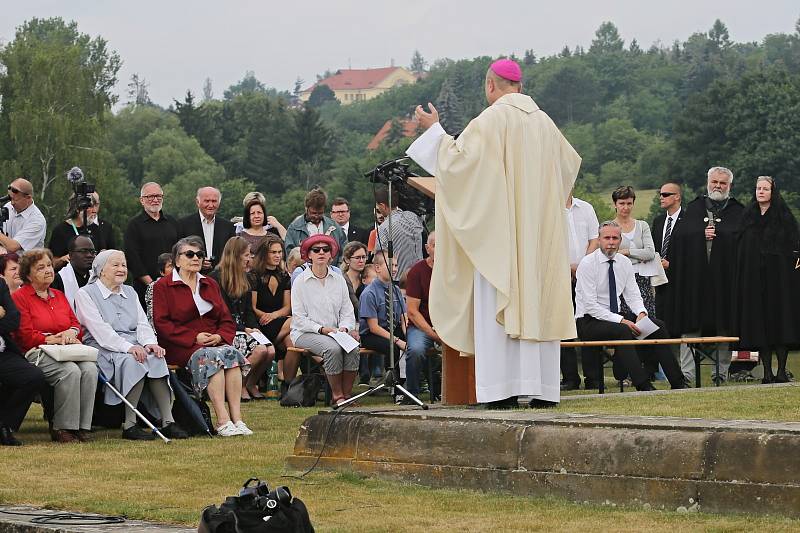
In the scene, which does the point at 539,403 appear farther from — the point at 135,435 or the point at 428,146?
the point at 135,435

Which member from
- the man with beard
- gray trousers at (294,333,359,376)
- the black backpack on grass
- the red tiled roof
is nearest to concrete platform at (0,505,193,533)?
the black backpack on grass

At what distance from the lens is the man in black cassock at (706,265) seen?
16.0 m

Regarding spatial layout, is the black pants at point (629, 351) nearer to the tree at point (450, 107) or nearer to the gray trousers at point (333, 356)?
the gray trousers at point (333, 356)

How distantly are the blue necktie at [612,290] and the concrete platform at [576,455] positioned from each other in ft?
17.4

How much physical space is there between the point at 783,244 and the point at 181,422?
6315 mm

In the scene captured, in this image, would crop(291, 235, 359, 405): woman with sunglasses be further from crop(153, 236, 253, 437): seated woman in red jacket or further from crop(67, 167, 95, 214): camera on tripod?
crop(67, 167, 95, 214): camera on tripod

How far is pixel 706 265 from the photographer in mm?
16156

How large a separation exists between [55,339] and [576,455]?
16.7ft

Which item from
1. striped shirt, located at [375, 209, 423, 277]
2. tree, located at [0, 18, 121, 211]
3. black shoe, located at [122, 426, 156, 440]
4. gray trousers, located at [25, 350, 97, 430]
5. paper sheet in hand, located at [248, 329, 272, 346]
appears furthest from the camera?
tree, located at [0, 18, 121, 211]

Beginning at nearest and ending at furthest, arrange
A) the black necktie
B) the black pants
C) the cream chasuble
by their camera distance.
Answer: the cream chasuble
the black pants
the black necktie

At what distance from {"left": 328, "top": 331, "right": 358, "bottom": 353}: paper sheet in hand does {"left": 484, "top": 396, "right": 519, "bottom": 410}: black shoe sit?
3.67 meters

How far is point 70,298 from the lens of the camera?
43.9 feet

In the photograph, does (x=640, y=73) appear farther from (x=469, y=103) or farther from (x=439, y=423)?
(x=439, y=423)

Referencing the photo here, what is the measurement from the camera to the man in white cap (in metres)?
9.93
